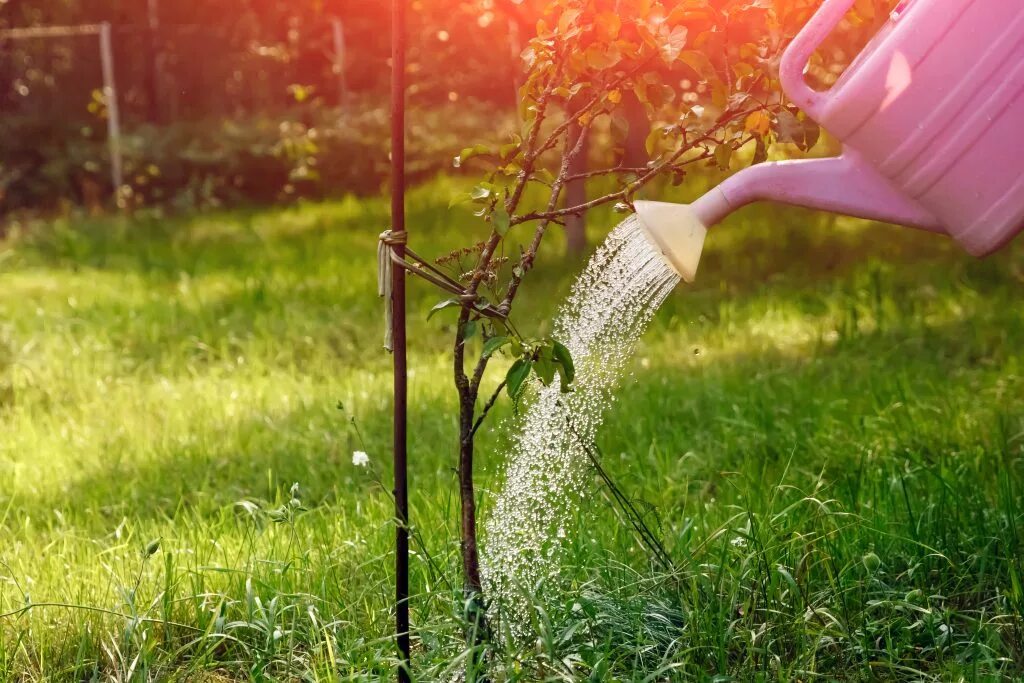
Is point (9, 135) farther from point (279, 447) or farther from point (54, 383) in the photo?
point (279, 447)

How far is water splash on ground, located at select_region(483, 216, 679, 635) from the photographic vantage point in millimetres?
1790

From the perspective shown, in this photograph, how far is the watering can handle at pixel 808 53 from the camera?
64.8 inches

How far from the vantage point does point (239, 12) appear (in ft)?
41.2

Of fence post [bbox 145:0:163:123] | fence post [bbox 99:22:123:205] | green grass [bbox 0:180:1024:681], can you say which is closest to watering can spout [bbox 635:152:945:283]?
green grass [bbox 0:180:1024:681]

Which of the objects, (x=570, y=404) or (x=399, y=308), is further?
(x=570, y=404)

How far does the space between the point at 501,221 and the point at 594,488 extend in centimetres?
103

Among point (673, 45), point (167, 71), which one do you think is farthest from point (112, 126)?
point (673, 45)

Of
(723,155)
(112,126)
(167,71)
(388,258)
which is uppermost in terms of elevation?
(167,71)

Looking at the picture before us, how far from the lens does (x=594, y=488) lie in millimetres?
2645

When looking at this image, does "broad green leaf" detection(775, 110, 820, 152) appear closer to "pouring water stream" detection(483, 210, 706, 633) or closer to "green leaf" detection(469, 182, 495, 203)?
"pouring water stream" detection(483, 210, 706, 633)

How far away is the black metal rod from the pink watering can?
1.27ft

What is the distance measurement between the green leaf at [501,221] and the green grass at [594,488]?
1.98ft

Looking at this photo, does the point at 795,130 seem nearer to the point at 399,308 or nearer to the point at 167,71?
the point at 399,308

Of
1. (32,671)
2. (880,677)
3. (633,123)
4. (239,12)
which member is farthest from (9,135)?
(880,677)
